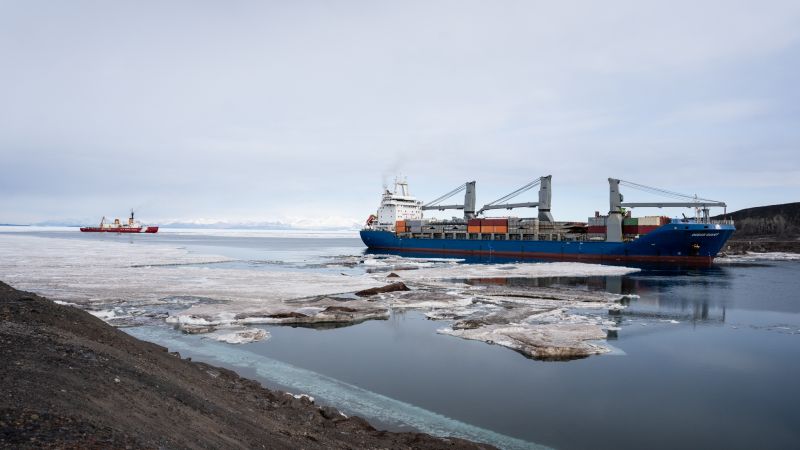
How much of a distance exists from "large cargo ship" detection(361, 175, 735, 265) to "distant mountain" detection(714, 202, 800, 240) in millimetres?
68864

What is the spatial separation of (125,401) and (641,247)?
49.2 meters

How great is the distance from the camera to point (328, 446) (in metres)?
6.27

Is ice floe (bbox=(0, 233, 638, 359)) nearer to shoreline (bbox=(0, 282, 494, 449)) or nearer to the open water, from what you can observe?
the open water

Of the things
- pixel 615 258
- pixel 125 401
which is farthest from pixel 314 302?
pixel 615 258

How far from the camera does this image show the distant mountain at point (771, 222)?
104312 mm

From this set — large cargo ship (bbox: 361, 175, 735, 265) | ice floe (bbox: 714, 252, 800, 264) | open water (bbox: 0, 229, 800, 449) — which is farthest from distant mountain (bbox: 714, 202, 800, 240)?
open water (bbox: 0, 229, 800, 449)

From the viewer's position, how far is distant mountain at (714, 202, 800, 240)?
4107 inches

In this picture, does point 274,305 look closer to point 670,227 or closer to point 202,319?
point 202,319

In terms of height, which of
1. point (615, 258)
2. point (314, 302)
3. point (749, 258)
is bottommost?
point (314, 302)

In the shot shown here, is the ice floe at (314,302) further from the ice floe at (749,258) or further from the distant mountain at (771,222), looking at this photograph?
the distant mountain at (771,222)

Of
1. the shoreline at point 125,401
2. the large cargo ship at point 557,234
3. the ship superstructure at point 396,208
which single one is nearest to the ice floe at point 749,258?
the large cargo ship at point 557,234

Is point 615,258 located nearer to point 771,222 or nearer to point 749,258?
point 749,258

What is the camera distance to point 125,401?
5309 mm

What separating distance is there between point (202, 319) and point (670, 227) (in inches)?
1658
